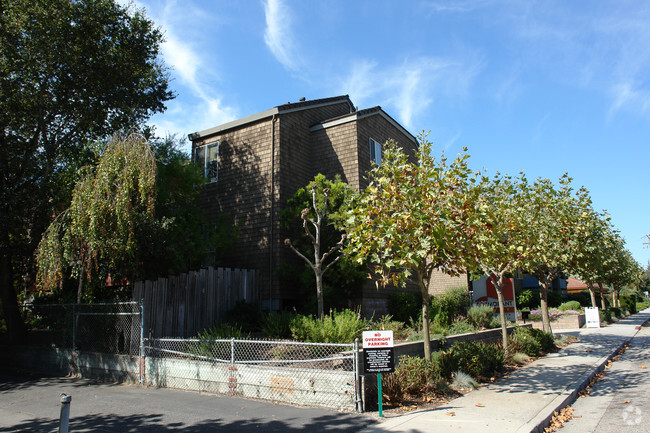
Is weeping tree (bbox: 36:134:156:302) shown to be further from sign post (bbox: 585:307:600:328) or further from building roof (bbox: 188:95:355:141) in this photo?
sign post (bbox: 585:307:600:328)

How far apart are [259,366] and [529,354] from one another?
8.50 metres

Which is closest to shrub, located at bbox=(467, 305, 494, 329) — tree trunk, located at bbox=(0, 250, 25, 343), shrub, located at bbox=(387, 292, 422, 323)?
shrub, located at bbox=(387, 292, 422, 323)

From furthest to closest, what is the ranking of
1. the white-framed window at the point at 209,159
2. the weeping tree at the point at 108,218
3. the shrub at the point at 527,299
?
1. the shrub at the point at 527,299
2. the white-framed window at the point at 209,159
3. the weeping tree at the point at 108,218

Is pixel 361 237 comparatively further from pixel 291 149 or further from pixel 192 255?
pixel 291 149

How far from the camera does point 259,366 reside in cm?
848

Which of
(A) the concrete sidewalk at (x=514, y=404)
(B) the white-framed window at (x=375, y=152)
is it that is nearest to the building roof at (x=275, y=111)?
(B) the white-framed window at (x=375, y=152)

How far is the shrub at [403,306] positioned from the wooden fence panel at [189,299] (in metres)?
5.28

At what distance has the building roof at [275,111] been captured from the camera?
55.5 feet

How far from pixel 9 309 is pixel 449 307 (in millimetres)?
15861

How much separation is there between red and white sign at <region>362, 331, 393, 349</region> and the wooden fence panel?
19.4ft

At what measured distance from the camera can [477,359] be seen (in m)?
9.73

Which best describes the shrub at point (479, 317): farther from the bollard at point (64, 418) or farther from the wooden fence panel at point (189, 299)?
the bollard at point (64, 418)

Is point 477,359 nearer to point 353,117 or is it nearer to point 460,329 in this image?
point 460,329

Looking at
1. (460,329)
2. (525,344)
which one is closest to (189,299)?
(460,329)
